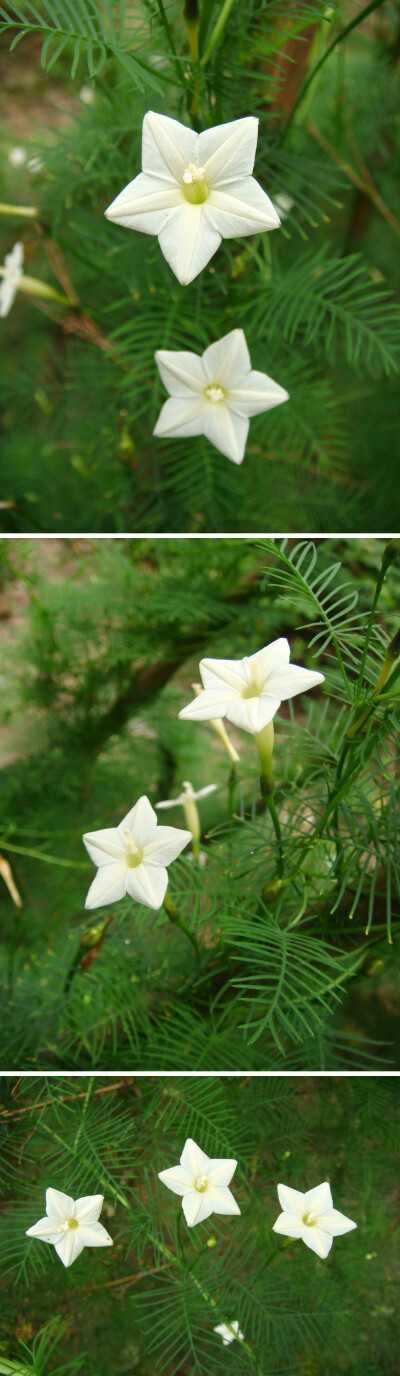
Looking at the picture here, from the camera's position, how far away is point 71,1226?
0.40m

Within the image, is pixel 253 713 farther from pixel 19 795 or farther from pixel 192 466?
pixel 19 795

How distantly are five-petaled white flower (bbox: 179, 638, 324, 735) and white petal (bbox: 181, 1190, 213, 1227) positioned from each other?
0.66 feet

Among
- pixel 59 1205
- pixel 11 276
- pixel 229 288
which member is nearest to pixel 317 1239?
pixel 59 1205

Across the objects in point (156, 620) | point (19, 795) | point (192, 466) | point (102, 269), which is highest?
point (102, 269)

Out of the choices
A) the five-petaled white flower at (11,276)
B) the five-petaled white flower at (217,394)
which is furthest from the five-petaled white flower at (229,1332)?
the five-petaled white flower at (11,276)

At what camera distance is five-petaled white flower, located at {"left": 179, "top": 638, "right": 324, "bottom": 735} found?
0.32m

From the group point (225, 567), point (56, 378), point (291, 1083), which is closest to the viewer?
point (291, 1083)

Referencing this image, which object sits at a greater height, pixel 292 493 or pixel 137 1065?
pixel 292 493

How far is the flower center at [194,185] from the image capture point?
0.35 m

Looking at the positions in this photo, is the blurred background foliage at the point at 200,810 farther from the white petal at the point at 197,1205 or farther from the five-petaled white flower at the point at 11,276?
the five-petaled white flower at the point at 11,276

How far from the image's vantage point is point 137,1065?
0.48 metres

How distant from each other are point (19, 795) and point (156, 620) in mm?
193

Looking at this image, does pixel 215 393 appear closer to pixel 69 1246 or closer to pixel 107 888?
pixel 107 888

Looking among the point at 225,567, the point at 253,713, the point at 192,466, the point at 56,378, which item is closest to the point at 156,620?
the point at 225,567
